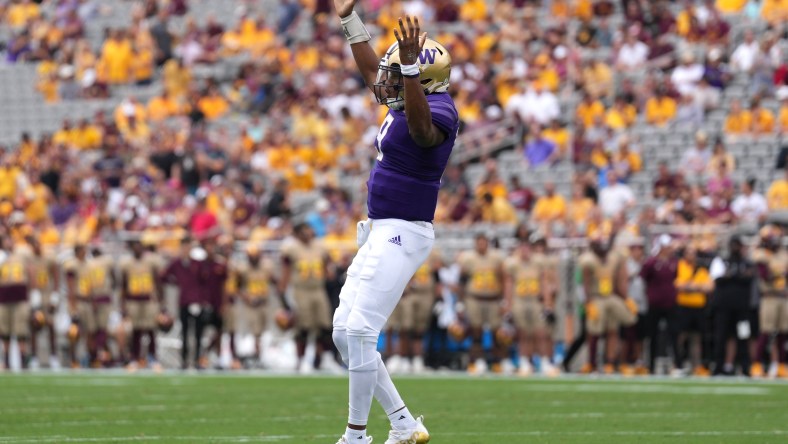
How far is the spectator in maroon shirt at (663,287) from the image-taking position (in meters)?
18.2

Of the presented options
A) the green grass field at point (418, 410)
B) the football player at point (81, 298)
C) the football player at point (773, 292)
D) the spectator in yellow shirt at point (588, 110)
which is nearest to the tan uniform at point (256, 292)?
the football player at point (81, 298)

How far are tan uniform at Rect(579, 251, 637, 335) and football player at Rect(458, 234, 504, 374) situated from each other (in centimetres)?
126

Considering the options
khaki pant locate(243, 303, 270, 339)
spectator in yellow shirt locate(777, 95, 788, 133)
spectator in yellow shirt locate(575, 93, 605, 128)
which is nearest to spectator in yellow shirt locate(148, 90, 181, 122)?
spectator in yellow shirt locate(575, 93, 605, 128)

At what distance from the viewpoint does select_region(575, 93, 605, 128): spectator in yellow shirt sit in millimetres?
23000

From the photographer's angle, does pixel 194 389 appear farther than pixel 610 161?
No

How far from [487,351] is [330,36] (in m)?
9.99

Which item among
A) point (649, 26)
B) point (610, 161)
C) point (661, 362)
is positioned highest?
point (649, 26)

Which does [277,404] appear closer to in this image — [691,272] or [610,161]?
[691,272]

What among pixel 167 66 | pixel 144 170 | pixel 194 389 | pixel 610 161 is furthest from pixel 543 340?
pixel 167 66

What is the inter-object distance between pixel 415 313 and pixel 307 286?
1.38 m

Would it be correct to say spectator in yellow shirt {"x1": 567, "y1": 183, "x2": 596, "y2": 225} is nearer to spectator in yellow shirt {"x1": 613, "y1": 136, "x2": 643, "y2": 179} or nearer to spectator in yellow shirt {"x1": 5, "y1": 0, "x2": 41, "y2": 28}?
spectator in yellow shirt {"x1": 613, "y1": 136, "x2": 643, "y2": 179}

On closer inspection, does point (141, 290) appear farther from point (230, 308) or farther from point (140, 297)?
point (230, 308)

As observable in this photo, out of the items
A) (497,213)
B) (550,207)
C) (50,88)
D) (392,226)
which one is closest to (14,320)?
(497,213)

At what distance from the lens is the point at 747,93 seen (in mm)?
22375
